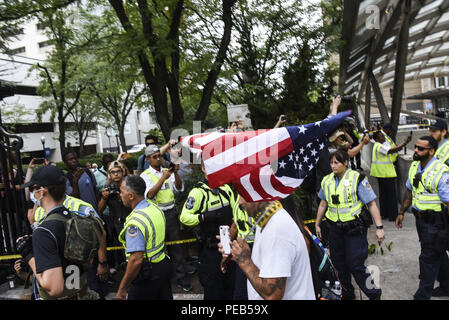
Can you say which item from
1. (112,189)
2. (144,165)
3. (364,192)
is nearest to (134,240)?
(112,189)

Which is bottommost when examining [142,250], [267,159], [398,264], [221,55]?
[398,264]

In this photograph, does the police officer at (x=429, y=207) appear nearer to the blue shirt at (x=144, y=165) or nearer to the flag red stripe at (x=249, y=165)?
the flag red stripe at (x=249, y=165)

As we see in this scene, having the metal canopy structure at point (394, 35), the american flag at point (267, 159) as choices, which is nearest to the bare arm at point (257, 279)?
the american flag at point (267, 159)

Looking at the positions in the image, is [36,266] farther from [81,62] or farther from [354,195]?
[81,62]

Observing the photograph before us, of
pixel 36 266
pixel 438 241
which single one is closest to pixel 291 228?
pixel 36 266

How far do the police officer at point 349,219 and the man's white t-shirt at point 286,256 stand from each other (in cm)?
221

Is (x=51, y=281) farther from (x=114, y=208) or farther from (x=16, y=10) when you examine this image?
(x=16, y=10)

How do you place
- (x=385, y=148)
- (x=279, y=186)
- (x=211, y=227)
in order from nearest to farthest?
(x=279, y=186) → (x=211, y=227) → (x=385, y=148)

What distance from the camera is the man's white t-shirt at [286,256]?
215 cm

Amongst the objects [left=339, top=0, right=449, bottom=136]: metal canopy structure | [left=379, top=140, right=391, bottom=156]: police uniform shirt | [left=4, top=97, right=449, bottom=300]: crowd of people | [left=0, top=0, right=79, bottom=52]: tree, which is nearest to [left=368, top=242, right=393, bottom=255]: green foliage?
[left=4, top=97, right=449, bottom=300]: crowd of people

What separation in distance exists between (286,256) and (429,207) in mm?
2943

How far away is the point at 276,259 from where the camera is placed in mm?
2148

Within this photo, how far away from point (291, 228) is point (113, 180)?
12.5ft

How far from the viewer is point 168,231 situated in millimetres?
5652
